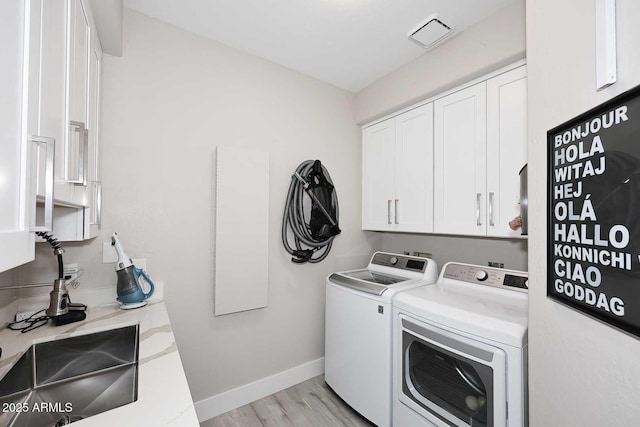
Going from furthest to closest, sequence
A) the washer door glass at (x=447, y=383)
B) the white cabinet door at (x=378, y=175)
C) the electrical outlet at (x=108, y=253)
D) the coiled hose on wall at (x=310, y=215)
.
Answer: the white cabinet door at (x=378, y=175) → the coiled hose on wall at (x=310, y=215) → the electrical outlet at (x=108, y=253) → the washer door glass at (x=447, y=383)

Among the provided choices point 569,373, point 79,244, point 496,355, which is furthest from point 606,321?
point 79,244

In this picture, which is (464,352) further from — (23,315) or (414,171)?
(23,315)

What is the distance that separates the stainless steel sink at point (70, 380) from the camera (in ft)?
3.00

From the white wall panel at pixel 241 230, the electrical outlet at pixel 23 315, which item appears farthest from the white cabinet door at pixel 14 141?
the white wall panel at pixel 241 230

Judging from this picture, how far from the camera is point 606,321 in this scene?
2.26 ft

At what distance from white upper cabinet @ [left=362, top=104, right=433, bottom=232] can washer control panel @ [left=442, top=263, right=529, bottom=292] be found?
35 centimetres

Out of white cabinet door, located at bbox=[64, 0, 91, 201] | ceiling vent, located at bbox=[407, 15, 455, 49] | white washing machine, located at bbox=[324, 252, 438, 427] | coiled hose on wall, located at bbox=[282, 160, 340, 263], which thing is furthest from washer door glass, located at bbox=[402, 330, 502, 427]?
ceiling vent, located at bbox=[407, 15, 455, 49]

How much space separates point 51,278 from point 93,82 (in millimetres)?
1076

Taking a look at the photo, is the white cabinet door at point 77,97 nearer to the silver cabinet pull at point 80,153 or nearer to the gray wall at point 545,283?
the silver cabinet pull at point 80,153

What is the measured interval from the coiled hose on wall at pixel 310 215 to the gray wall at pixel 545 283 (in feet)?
5.24

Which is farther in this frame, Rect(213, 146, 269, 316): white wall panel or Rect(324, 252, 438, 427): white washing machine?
Rect(213, 146, 269, 316): white wall panel

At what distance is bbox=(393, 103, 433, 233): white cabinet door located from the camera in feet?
7.14

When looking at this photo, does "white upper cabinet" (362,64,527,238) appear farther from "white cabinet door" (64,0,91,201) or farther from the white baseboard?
"white cabinet door" (64,0,91,201)

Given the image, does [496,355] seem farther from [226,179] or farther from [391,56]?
[391,56]
